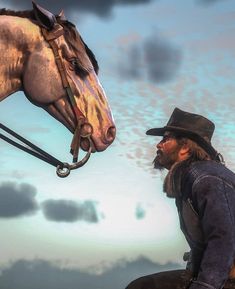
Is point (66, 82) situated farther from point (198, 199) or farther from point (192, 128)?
point (198, 199)

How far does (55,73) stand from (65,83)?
151mm

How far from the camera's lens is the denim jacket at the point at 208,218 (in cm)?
314

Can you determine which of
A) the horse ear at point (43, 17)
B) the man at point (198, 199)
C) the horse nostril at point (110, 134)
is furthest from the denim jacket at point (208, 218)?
the horse ear at point (43, 17)

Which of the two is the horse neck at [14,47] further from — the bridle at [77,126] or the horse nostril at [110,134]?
the horse nostril at [110,134]

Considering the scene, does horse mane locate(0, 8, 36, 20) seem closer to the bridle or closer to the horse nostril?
the bridle

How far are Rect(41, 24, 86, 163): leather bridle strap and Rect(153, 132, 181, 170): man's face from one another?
1.19 metres

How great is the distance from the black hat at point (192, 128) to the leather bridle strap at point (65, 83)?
0.97 meters

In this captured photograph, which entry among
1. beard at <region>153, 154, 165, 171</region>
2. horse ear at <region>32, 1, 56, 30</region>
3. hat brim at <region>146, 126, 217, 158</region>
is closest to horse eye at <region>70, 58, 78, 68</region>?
horse ear at <region>32, 1, 56, 30</region>

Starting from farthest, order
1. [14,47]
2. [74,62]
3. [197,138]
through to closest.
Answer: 1. [74,62]
2. [14,47]
3. [197,138]

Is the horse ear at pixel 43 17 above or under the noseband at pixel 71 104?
above

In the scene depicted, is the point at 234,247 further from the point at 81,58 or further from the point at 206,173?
the point at 81,58

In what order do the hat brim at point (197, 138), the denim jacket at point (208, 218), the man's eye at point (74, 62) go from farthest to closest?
the man's eye at point (74, 62) → the hat brim at point (197, 138) → the denim jacket at point (208, 218)

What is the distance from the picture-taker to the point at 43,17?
482 centimetres

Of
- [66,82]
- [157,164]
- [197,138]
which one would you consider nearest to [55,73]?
[66,82]
